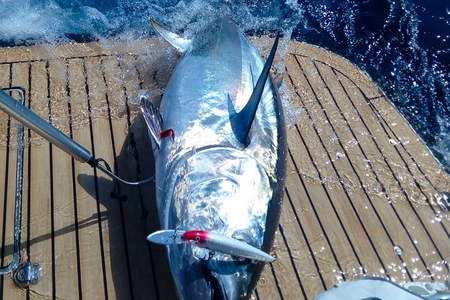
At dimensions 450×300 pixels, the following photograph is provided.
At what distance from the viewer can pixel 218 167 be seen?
8.55ft

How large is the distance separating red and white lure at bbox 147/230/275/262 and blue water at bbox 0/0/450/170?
267 centimetres

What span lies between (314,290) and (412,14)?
4584mm

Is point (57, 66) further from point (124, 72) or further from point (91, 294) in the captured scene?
point (91, 294)

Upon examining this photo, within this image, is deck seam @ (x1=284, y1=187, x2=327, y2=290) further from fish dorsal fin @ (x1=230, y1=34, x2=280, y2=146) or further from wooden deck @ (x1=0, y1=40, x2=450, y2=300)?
fish dorsal fin @ (x1=230, y1=34, x2=280, y2=146)

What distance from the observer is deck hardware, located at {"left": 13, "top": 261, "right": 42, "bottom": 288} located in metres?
2.63

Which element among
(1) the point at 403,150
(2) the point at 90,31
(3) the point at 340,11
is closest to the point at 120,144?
(2) the point at 90,31

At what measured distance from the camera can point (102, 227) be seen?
2.93 metres

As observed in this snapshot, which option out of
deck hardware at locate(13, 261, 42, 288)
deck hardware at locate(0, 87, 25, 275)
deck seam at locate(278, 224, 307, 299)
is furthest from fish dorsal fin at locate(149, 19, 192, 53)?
deck hardware at locate(13, 261, 42, 288)

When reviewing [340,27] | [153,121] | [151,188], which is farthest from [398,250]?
[340,27]

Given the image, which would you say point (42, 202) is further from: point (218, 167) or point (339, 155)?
point (339, 155)

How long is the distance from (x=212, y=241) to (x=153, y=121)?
1.15m

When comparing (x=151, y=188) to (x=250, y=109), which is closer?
(x=250, y=109)

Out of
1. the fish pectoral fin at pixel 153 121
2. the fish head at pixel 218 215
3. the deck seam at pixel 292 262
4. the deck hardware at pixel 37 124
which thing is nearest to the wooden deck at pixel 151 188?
the deck seam at pixel 292 262

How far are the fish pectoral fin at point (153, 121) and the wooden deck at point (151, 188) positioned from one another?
0.41m
